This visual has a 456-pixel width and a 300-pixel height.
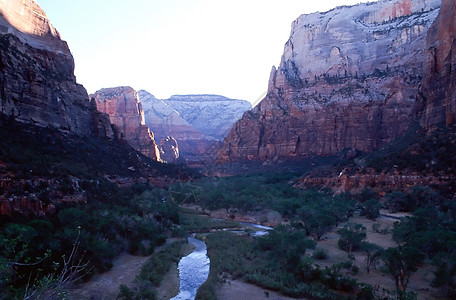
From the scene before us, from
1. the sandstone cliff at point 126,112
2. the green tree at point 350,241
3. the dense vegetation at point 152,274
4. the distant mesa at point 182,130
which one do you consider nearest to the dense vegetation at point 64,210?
the dense vegetation at point 152,274

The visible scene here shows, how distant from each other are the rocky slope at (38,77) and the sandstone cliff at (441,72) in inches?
1748

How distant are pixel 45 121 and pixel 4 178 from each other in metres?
16.4

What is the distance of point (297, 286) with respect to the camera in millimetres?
16797

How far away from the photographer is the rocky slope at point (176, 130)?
15138cm

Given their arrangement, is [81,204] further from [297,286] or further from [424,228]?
[424,228]

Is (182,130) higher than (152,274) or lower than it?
higher

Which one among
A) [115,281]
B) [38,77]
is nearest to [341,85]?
[38,77]

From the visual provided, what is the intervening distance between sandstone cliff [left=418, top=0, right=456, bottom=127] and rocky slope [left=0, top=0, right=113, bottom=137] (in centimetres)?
4439

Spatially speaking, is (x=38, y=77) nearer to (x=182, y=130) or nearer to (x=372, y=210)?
(x=372, y=210)

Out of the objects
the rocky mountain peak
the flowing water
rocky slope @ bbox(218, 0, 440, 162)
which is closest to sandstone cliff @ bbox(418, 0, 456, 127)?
rocky slope @ bbox(218, 0, 440, 162)

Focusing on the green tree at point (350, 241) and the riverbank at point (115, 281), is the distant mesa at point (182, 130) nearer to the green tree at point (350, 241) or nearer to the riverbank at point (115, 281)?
the green tree at point (350, 241)

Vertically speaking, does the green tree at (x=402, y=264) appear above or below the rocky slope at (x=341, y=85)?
below

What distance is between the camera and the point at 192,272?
69.6ft

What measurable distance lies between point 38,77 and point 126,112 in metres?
79.1
